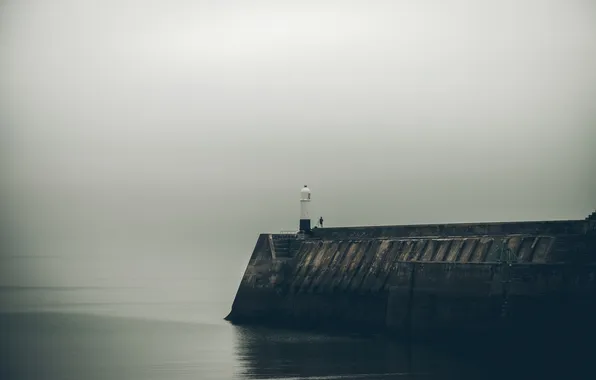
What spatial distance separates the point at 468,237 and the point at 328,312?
9.55 meters

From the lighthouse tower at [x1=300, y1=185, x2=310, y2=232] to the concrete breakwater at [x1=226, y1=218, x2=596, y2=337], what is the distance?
665 millimetres

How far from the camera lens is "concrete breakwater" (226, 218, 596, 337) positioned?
39969mm

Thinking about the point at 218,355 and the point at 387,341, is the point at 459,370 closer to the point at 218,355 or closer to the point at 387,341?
the point at 387,341

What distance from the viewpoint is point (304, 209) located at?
60656mm

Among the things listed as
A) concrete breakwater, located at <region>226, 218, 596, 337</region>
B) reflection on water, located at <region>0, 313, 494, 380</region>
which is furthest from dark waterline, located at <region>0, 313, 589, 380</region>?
concrete breakwater, located at <region>226, 218, 596, 337</region>

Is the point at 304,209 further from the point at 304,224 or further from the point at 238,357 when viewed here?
the point at 238,357

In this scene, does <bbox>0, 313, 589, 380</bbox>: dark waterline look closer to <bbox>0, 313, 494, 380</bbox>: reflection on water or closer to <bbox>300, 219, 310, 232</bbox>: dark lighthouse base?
<bbox>0, 313, 494, 380</bbox>: reflection on water

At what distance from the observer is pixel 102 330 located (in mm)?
66125

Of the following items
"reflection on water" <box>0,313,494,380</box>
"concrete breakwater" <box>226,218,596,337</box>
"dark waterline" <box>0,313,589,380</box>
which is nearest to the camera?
"dark waterline" <box>0,313,589,380</box>

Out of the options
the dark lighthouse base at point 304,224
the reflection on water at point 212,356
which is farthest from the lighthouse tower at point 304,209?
the reflection on water at point 212,356

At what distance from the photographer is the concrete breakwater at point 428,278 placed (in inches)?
1574

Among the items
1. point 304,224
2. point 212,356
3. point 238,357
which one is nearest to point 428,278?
point 238,357

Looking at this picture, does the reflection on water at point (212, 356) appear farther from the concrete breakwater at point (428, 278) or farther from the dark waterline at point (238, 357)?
the concrete breakwater at point (428, 278)

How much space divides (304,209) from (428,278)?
52.8 ft
